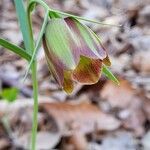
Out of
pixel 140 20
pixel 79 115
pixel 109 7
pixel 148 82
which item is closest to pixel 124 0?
pixel 109 7

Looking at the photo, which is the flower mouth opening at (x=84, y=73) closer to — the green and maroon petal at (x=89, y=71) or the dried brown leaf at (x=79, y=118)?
the green and maroon petal at (x=89, y=71)

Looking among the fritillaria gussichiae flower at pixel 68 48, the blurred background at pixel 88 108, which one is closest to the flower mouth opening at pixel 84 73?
the fritillaria gussichiae flower at pixel 68 48

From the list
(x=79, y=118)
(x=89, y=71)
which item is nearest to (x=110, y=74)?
(x=89, y=71)

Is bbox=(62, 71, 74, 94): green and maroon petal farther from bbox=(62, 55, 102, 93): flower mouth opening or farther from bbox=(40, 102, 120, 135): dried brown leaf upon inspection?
bbox=(40, 102, 120, 135): dried brown leaf

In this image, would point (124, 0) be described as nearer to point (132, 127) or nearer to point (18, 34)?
point (18, 34)

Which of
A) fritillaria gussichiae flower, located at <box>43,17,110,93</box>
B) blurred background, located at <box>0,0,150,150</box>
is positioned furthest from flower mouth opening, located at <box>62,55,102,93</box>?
blurred background, located at <box>0,0,150,150</box>

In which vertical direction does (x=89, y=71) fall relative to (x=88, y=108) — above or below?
above

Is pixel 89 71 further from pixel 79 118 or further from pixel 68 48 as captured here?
pixel 79 118
